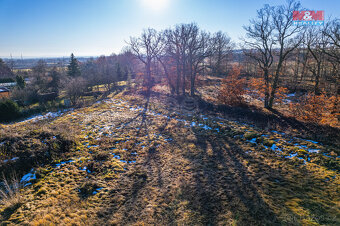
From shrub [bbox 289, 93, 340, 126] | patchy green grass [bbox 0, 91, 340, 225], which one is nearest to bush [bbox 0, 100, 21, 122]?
patchy green grass [bbox 0, 91, 340, 225]

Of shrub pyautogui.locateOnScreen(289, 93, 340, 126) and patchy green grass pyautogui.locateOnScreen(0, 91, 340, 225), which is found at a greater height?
shrub pyautogui.locateOnScreen(289, 93, 340, 126)

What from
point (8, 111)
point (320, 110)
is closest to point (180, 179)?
point (320, 110)

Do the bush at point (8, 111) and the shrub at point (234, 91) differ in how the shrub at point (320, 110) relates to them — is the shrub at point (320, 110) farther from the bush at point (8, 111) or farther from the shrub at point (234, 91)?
the bush at point (8, 111)

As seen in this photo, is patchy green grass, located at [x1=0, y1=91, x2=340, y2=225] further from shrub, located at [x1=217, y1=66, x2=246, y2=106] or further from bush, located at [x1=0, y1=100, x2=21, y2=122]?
bush, located at [x1=0, y1=100, x2=21, y2=122]

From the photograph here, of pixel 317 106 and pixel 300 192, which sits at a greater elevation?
pixel 317 106

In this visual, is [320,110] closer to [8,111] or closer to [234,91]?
[234,91]

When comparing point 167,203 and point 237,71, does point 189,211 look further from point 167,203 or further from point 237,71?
point 237,71

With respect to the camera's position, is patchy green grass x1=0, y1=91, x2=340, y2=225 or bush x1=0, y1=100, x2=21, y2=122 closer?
patchy green grass x1=0, y1=91, x2=340, y2=225

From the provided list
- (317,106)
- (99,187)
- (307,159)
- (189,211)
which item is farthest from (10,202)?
(317,106)
